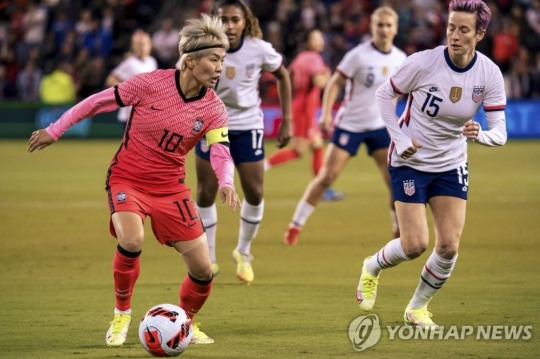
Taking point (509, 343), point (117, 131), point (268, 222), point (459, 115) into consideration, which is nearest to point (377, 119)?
point (268, 222)

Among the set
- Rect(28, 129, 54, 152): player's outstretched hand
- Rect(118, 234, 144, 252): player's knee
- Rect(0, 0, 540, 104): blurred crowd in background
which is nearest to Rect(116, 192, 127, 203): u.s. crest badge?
Rect(118, 234, 144, 252): player's knee

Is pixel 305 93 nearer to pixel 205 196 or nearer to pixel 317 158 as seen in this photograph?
pixel 317 158

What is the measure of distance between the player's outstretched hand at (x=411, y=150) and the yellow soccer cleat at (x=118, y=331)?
232cm

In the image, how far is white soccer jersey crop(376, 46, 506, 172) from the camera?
8.35 metres

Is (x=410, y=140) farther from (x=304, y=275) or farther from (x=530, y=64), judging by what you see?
(x=530, y=64)

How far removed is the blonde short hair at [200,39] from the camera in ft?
24.9

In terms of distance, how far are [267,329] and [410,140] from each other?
174cm

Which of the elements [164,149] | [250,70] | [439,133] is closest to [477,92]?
[439,133]

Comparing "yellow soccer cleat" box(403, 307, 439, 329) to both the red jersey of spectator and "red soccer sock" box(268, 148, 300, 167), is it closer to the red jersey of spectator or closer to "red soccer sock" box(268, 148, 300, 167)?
"red soccer sock" box(268, 148, 300, 167)

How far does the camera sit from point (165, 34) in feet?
99.3

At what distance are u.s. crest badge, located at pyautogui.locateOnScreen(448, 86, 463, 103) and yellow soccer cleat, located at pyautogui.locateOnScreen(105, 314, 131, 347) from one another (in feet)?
9.22

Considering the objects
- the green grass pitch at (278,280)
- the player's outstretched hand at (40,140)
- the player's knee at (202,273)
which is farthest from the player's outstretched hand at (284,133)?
the player's outstretched hand at (40,140)

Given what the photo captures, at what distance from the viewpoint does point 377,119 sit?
13.2m

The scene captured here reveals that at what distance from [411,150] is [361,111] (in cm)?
493
